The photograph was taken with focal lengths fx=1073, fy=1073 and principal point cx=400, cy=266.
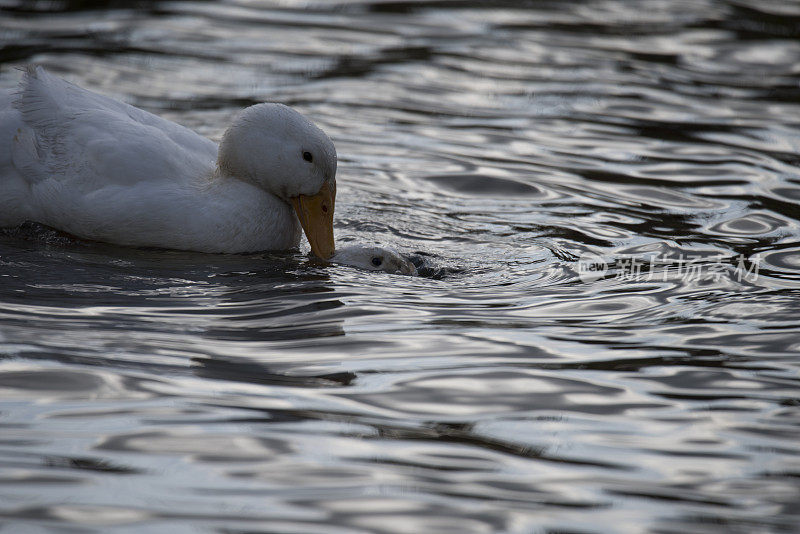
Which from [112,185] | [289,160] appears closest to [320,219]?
[289,160]

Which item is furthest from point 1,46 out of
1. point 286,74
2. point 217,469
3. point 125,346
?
point 217,469

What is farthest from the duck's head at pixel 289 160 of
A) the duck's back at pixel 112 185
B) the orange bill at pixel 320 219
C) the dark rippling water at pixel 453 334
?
the dark rippling water at pixel 453 334

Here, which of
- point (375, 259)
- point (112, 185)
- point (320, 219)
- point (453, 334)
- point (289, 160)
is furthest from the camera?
point (320, 219)

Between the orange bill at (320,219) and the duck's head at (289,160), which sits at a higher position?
the duck's head at (289,160)

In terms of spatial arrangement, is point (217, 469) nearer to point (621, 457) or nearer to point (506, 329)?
point (621, 457)

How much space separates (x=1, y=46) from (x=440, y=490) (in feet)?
28.4

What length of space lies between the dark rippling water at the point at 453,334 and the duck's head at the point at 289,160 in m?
0.30

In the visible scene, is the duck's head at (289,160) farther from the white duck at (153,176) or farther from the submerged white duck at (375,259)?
the submerged white duck at (375,259)

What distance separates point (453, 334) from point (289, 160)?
5.97ft

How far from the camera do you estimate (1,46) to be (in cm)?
1053

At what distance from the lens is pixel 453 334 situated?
482 centimetres

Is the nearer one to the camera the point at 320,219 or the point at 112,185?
the point at 112,185

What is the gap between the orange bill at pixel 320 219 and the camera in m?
6.26

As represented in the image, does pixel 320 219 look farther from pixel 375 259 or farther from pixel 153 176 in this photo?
pixel 153 176
